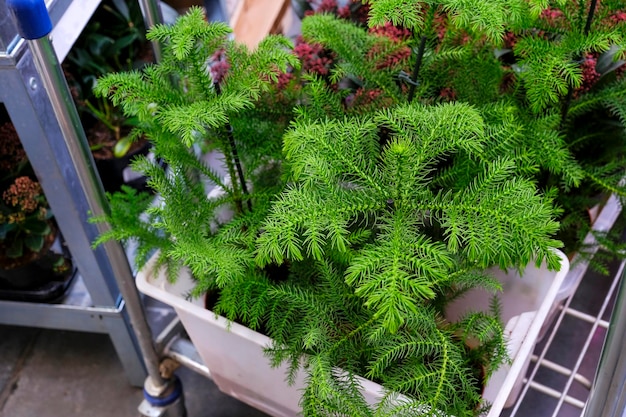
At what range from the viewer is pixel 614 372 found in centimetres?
51

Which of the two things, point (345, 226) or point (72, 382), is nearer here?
point (345, 226)

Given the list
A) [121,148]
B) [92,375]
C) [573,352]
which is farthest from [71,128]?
[573,352]

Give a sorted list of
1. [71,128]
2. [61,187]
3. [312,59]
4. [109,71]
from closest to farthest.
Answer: [71,128], [61,187], [312,59], [109,71]

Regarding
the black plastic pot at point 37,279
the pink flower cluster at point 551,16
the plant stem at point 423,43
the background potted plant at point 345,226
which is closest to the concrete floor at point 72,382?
the black plastic pot at point 37,279

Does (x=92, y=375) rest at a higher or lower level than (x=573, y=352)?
lower

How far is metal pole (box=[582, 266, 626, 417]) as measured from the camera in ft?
1.64

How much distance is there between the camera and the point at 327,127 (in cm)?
64

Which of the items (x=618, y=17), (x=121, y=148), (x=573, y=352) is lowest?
(x=121, y=148)

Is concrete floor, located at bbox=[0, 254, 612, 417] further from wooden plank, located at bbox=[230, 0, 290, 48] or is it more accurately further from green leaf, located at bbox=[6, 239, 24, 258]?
wooden plank, located at bbox=[230, 0, 290, 48]

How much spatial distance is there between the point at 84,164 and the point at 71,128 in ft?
0.18

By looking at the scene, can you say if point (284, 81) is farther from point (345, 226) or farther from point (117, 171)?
point (117, 171)

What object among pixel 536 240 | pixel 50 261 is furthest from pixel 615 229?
pixel 50 261

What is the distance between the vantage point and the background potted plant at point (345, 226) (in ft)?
1.91

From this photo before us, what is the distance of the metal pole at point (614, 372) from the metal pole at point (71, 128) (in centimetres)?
60
